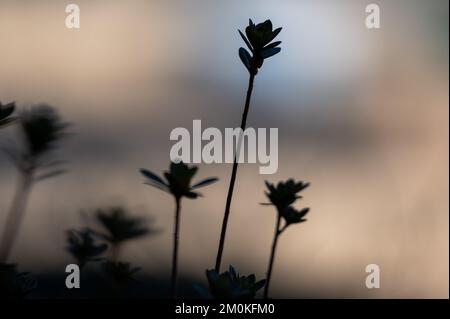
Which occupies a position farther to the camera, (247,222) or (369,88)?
(369,88)

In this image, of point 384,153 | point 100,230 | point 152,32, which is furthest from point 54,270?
point 152,32

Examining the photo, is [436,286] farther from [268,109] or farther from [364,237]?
[268,109]

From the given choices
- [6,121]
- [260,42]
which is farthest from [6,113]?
[260,42]

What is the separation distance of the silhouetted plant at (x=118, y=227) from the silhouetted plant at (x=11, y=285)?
106 mm

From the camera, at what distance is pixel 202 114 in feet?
5.50

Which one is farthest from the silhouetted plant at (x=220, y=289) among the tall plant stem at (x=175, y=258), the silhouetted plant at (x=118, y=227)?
the silhouetted plant at (x=118, y=227)

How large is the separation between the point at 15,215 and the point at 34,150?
2.8 inches

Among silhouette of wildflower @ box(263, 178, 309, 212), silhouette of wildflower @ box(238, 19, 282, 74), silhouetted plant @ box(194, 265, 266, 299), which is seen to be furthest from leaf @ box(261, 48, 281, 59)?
silhouetted plant @ box(194, 265, 266, 299)

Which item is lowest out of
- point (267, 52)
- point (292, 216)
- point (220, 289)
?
point (220, 289)

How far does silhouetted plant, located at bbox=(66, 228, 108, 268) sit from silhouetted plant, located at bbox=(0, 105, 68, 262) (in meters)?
0.11

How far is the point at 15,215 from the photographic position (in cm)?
47

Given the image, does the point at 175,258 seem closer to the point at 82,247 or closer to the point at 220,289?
the point at 220,289
